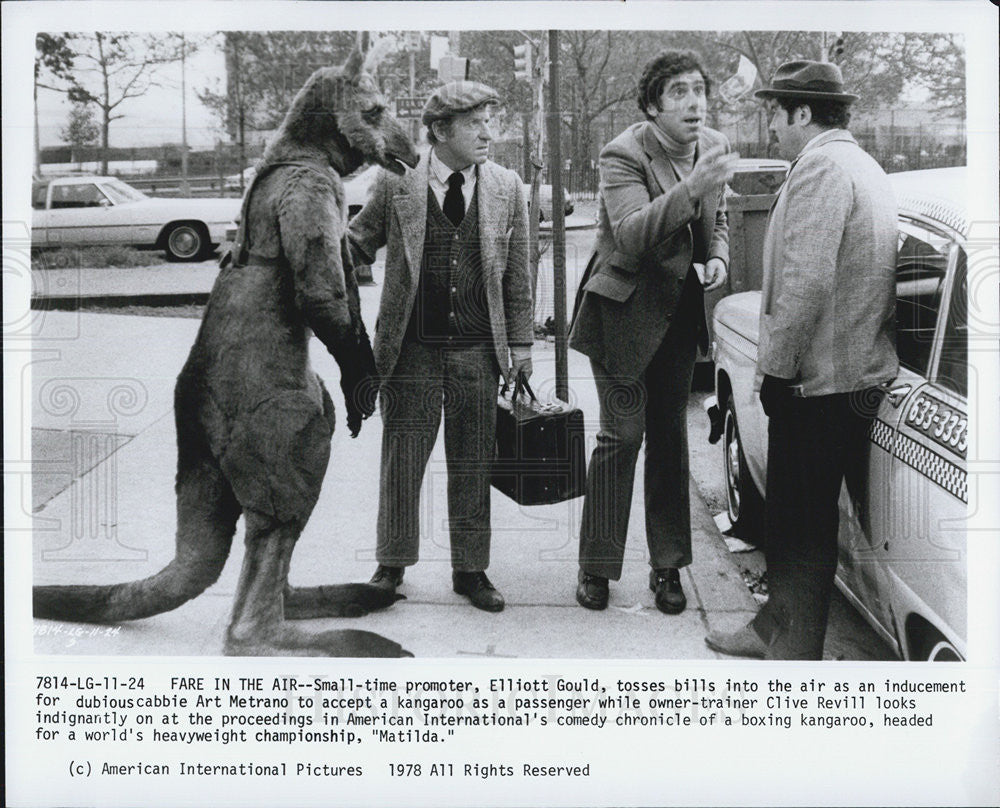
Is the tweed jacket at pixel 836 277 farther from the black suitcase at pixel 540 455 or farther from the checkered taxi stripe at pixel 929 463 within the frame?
the black suitcase at pixel 540 455

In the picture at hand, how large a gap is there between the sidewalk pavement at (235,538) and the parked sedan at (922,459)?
21.5 inches

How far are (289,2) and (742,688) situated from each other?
273 cm

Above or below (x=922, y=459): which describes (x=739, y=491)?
below

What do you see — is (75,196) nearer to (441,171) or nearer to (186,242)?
(186,242)

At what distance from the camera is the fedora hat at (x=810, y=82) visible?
3.74 metres

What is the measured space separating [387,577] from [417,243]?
1.16 metres

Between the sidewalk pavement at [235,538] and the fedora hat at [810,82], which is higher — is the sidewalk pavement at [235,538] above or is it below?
below

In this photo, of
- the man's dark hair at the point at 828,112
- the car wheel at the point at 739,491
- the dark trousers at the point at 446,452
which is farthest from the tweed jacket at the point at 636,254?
the car wheel at the point at 739,491

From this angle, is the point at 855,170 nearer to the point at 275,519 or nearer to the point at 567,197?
the point at 567,197

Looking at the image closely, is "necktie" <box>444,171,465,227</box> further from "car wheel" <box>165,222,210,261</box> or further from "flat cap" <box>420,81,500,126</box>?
"car wheel" <box>165,222,210,261</box>

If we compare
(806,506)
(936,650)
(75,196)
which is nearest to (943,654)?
(936,650)

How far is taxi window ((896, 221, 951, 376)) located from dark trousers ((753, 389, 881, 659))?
0.59 ft

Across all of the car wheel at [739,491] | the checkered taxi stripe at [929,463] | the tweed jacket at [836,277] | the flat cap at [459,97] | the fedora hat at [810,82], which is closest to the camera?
the checkered taxi stripe at [929,463]

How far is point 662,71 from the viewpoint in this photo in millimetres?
3836
